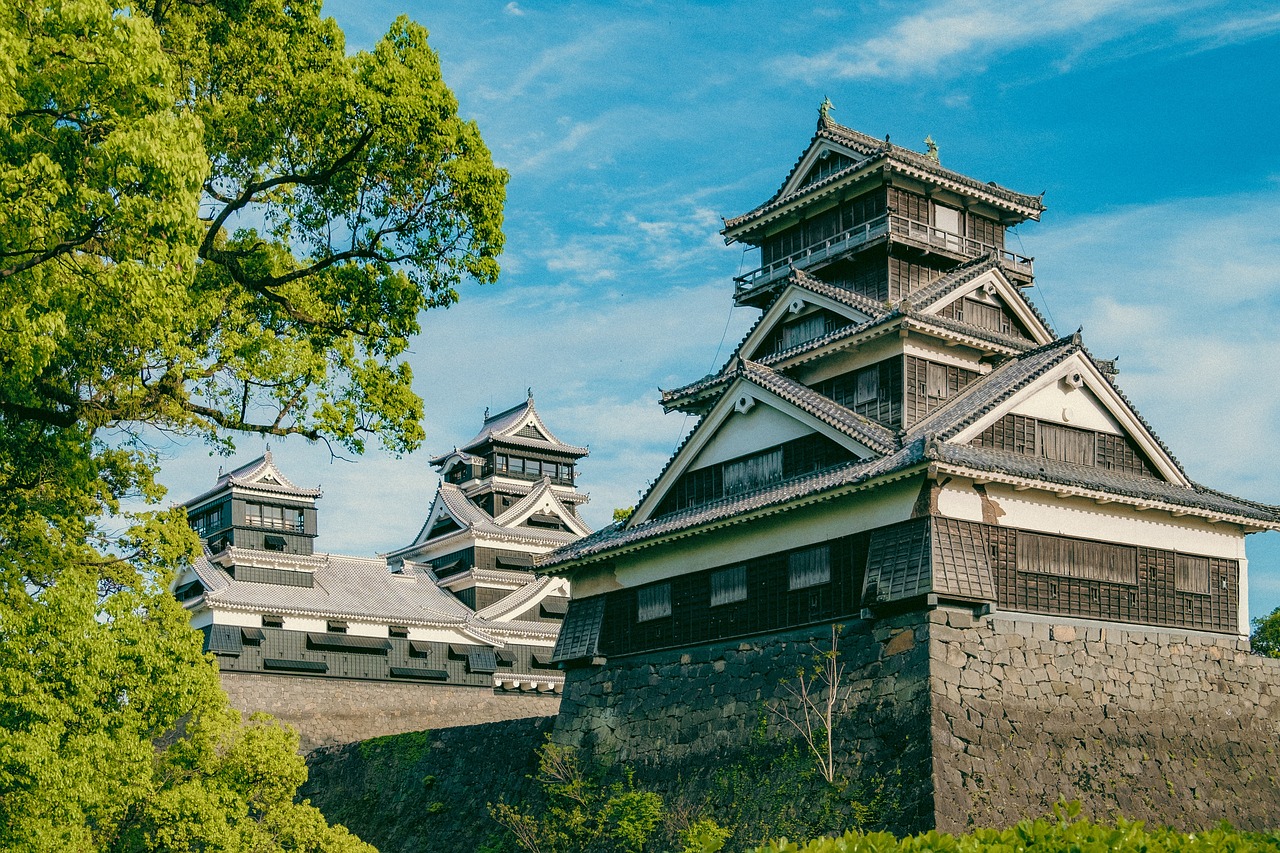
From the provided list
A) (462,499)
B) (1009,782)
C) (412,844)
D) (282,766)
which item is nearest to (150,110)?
(282,766)

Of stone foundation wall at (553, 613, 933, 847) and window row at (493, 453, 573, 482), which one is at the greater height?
window row at (493, 453, 573, 482)

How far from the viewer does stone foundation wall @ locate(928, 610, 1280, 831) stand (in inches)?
832

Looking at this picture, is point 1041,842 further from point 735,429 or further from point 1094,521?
point 735,429

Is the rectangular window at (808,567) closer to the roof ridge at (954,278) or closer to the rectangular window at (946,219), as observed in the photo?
the roof ridge at (954,278)

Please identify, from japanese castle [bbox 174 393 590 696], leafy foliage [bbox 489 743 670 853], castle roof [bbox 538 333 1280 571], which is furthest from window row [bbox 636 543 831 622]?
japanese castle [bbox 174 393 590 696]

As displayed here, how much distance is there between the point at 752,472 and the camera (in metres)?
27.0

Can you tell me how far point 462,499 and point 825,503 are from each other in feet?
115

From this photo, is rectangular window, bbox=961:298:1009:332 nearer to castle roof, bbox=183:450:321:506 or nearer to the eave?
the eave

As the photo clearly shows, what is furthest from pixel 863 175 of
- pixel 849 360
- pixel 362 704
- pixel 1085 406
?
pixel 362 704

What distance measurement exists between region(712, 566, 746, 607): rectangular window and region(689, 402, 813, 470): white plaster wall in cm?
255

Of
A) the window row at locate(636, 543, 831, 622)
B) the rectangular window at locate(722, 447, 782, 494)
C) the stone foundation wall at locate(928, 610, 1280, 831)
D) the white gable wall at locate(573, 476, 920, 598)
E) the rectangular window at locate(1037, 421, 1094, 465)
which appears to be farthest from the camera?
the rectangular window at locate(722, 447, 782, 494)

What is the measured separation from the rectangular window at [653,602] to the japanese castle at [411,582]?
16.4 metres

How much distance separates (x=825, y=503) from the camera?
79.6 feet

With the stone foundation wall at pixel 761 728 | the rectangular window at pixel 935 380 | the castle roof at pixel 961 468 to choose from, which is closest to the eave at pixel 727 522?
the castle roof at pixel 961 468
